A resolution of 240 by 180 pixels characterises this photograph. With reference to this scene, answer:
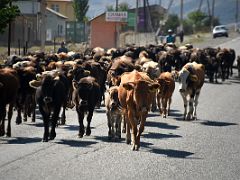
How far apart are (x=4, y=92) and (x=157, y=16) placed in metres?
95.9

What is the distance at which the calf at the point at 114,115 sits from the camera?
17.8 m

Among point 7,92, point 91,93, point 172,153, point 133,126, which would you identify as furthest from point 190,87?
point 172,153

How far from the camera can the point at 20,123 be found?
20828 millimetres

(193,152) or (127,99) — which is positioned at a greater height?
(127,99)

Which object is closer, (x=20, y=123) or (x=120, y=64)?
(x=20, y=123)

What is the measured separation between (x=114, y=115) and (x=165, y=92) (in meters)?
5.52

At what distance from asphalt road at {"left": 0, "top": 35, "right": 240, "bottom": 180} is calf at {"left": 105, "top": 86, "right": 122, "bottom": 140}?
9.4 inches

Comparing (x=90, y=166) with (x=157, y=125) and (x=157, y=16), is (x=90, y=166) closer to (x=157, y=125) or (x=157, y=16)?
(x=157, y=125)

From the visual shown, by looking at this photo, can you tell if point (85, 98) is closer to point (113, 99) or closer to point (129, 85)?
point (113, 99)

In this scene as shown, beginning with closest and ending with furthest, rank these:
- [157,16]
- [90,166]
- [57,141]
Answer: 1. [90,166]
2. [57,141]
3. [157,16]

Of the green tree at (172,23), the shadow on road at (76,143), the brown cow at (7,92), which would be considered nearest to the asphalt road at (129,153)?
the shadow on road at (76,143)

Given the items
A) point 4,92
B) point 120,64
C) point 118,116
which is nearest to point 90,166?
point 118,116

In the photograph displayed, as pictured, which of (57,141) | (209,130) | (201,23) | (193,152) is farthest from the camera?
(201,23)

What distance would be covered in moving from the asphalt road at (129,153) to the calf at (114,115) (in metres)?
0.24
